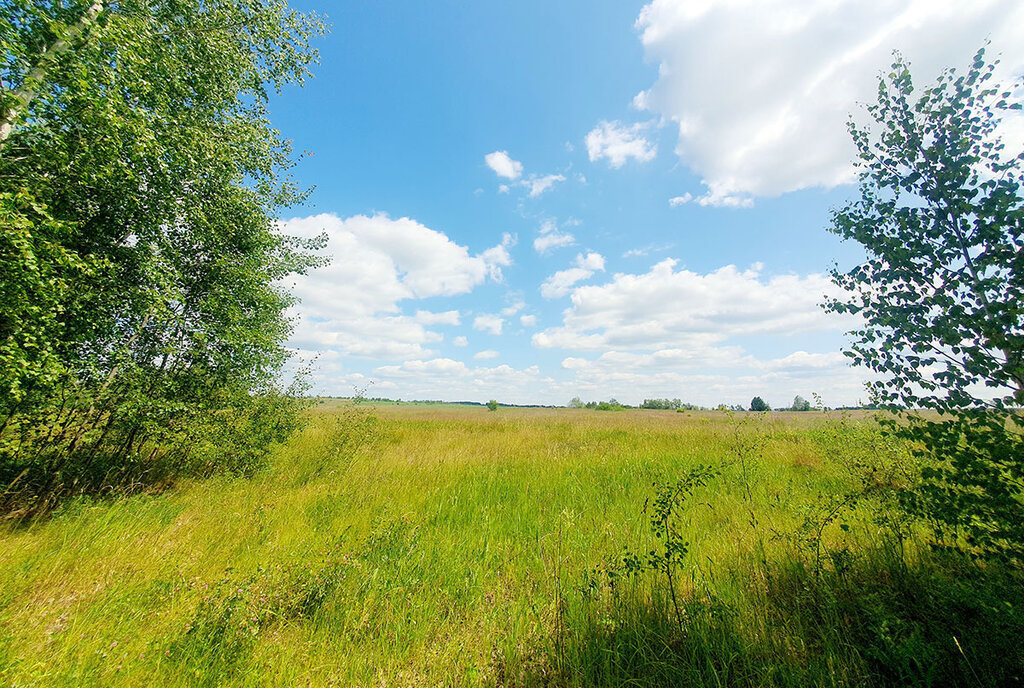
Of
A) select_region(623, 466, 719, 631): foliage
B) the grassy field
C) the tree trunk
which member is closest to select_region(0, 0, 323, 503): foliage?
the tree trunk

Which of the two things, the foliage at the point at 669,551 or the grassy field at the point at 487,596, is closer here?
the grassy field at the point at 487,596

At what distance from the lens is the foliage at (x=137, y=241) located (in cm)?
498

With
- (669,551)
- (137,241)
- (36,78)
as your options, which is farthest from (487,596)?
(36,78)

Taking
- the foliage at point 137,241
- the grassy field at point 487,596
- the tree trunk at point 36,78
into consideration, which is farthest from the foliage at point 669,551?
the tree trunk at point 36,78

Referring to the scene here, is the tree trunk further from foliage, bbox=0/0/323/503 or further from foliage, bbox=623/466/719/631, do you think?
foliage, bbox=623/466/719/631

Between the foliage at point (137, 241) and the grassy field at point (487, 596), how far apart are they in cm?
172

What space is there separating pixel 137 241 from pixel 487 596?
345 inches

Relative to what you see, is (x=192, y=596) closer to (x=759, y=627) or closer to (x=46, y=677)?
(x=46, y=677)

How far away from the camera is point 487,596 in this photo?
4.01 m

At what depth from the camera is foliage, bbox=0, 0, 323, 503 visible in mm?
4984

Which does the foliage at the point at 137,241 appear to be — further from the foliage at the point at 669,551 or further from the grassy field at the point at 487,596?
the foliage at the point at 669,551

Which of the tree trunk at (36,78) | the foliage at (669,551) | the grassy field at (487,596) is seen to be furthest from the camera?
the tree trunk at (36,78)

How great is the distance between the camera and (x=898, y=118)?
12.1 ft

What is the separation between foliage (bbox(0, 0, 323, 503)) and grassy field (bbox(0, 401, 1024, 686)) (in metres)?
1.72
